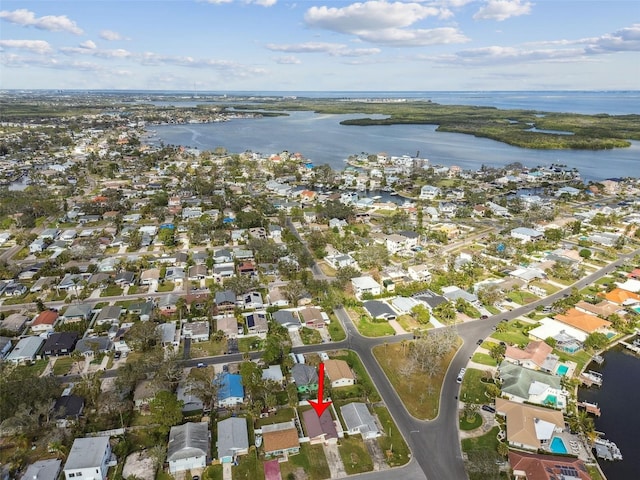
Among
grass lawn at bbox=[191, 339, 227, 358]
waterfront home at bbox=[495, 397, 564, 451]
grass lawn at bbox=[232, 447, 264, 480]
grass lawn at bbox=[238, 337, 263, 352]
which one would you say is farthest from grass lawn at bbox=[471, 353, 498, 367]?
grass lawn at bbox=[191, 339, 227, 358]

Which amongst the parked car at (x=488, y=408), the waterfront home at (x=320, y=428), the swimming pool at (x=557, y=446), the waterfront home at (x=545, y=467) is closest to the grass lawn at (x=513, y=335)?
the parked car at (x=488, y=408)

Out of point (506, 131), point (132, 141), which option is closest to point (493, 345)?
point (132, 141)

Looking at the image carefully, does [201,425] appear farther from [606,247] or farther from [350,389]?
[606,247]

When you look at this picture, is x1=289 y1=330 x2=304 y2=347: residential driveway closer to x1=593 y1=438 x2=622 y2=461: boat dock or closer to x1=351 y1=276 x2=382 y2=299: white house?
x1=351 y1=276 x2=382 y2=299: white house

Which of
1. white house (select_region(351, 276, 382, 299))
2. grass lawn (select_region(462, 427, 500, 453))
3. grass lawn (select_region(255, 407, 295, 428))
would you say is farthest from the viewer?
white house (select_region(351, 276, 382, 299))

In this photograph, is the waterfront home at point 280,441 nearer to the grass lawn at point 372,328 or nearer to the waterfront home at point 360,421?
the waterfront home at point 360,421

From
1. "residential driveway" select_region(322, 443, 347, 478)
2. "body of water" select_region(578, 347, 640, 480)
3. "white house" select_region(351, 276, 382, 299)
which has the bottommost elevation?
"body of water" select_region(578, 347, 640, 480)

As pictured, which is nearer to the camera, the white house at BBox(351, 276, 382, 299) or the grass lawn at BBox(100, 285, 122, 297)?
the grass lawn at BBox(100, 285, 122, 297)
